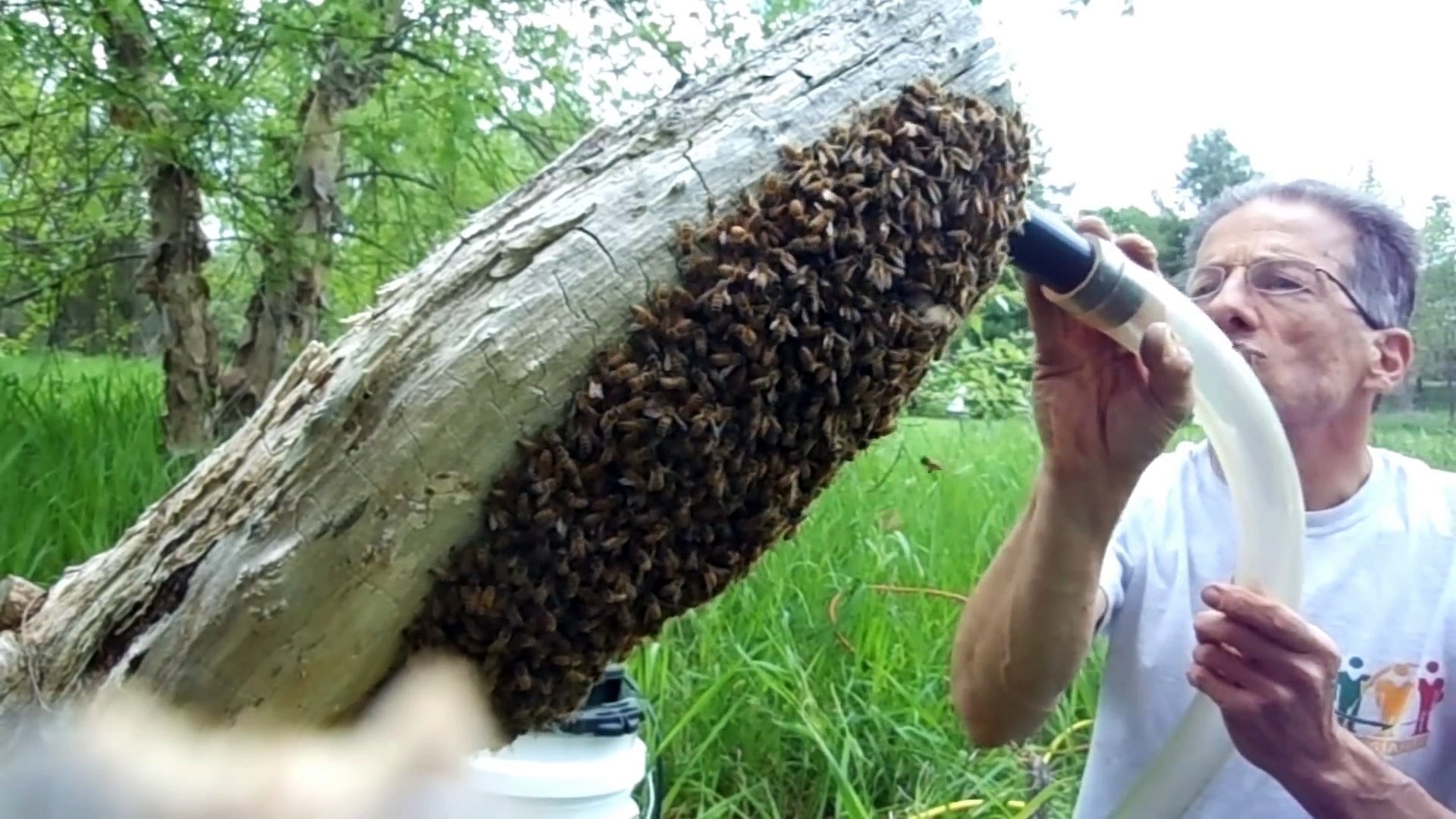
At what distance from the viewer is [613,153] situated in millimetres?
592

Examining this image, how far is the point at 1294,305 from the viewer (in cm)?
131

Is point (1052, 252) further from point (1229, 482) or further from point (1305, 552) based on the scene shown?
point (1305, 552)

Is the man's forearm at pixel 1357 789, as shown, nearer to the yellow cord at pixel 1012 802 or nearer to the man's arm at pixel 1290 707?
the man's arm at pixel 1290 707

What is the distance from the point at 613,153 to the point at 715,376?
11 centimetres

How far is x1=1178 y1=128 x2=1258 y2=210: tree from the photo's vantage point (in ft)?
5.95

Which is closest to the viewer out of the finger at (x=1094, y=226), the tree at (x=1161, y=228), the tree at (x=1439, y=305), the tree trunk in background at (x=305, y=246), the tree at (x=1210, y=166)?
the finger at (x=1094, y=226)

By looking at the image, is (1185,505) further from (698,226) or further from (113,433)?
(113,433)

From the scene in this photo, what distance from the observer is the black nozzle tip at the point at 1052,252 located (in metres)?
0.77

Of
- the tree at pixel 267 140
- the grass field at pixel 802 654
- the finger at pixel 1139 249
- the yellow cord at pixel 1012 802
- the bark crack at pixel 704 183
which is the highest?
the tree at pixel 267 140

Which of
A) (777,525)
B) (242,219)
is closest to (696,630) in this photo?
(242,219)

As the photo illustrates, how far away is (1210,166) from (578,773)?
1.27m

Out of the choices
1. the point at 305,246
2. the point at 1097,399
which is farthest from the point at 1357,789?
the point at 305,246

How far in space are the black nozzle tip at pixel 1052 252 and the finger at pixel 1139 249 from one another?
0.16 meters

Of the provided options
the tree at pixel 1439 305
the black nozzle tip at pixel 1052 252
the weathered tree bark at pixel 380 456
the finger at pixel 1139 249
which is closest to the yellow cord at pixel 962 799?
the tree at pixel 1439 305
